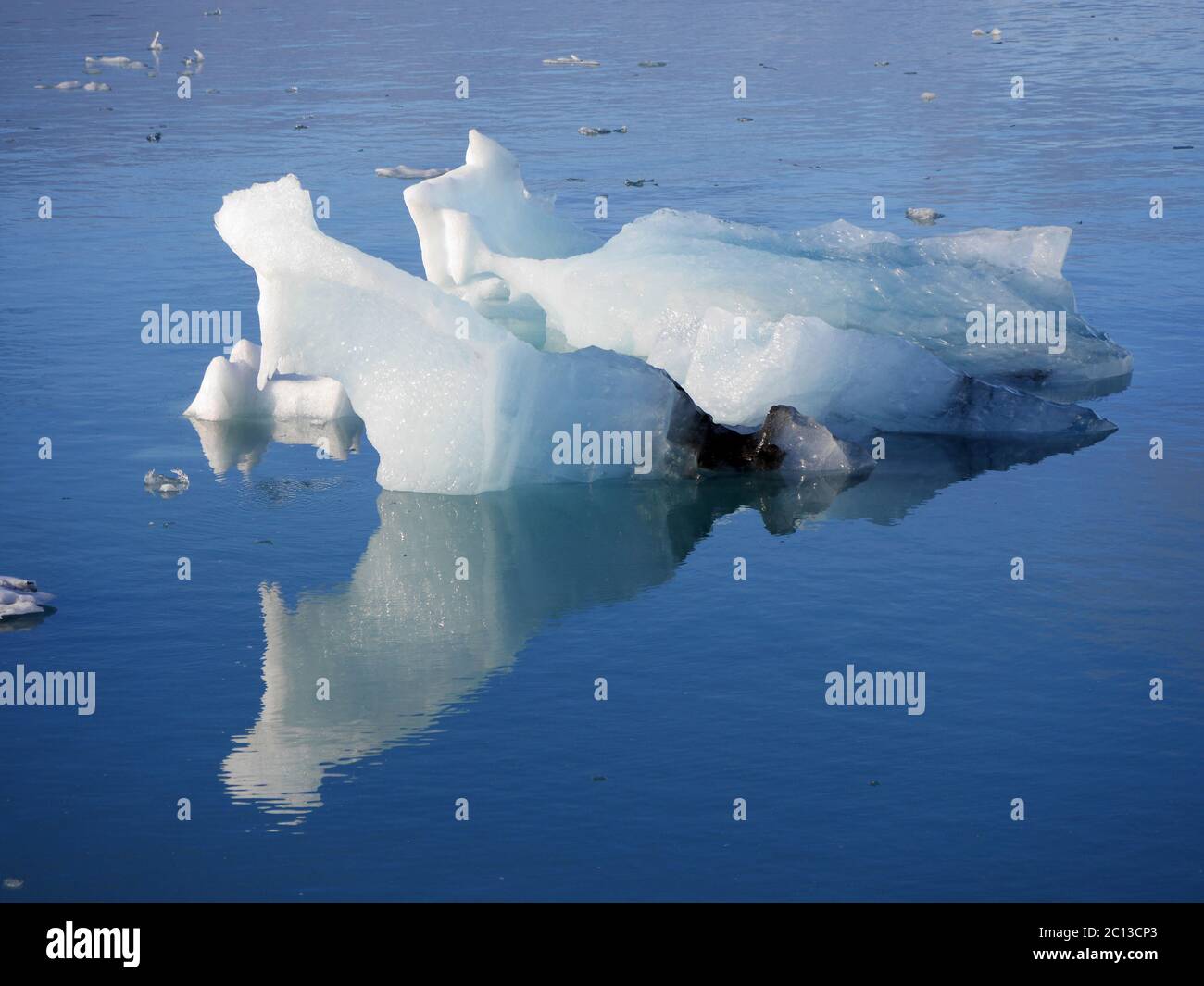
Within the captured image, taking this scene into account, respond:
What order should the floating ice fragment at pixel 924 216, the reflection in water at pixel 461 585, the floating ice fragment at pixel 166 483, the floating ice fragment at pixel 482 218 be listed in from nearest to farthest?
the reflection in water at pixel 461 585 → the floating ice fragment at pixel 166 483 → the floating ice fragment at pixel 482 218 → the floating ice fragment at pixel 924 216

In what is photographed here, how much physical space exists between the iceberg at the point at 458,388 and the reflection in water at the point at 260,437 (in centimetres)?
75

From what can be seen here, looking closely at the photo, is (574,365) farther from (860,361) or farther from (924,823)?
(924,823)

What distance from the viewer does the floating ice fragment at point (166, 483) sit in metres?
11.5

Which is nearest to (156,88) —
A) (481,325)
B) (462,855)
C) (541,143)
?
(541,143)

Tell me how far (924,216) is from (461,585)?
921 cm

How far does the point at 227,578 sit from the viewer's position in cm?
1007

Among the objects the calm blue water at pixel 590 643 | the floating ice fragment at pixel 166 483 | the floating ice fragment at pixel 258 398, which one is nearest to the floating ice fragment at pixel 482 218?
the calm blue water at pixel 590 643

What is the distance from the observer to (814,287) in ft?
43.5

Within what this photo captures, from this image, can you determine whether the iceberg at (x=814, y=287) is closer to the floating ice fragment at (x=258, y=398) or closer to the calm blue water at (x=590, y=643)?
the calm blue water at (x=590, y=643)

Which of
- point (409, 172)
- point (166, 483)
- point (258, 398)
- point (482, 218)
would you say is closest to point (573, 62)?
point (409, 172)

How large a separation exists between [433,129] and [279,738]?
1661 cm

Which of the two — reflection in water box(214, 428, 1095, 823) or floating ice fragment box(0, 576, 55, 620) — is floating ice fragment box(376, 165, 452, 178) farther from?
floating ice fragment box(0, 576, 55, 620)

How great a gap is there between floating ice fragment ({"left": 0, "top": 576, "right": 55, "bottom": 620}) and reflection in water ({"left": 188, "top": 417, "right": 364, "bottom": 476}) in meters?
2.39

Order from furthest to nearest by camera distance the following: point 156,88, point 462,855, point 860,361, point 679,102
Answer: point 156,88, point 679,102, point 860,361, point 462,855
